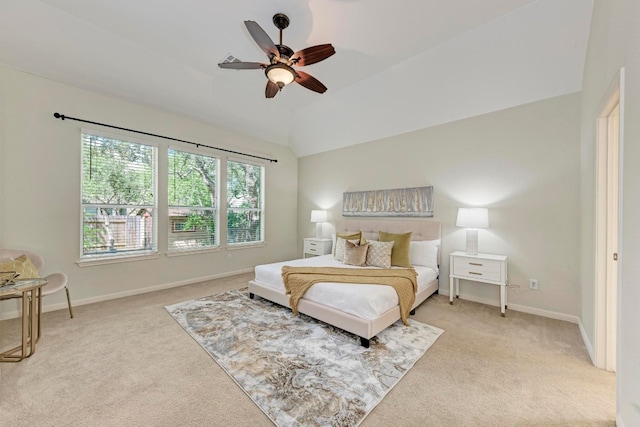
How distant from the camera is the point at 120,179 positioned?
12.4ft

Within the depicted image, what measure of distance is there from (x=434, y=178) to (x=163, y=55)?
13.9ft

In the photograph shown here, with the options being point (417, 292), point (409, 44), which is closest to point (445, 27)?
point (409, 44)

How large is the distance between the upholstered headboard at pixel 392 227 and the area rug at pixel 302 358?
61.4 inches

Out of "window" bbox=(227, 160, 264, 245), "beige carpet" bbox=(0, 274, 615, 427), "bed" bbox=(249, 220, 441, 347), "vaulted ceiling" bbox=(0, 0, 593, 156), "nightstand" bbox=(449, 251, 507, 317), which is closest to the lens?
"beige carpet" bbox=(0, 274, 615, 427)

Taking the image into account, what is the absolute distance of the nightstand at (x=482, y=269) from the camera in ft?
10.3

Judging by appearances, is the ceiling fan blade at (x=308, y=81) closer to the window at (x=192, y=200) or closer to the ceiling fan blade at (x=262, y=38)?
the ceiling fan blade at (x=262, y=38)

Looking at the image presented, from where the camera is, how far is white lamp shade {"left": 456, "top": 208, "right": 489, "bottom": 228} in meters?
3.33

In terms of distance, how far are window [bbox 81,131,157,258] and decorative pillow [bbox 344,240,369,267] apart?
3.10m

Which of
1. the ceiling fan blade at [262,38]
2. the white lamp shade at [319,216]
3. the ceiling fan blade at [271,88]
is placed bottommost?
the white lamp shade at [319,216]

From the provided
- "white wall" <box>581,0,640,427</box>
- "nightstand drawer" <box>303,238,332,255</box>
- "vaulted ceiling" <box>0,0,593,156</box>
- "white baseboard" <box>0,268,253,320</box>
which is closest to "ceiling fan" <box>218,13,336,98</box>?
"vaulted ceiling" <box>0,0,593,156</box>

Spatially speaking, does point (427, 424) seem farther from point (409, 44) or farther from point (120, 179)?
point (120, 179)

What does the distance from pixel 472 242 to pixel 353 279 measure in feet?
6.01

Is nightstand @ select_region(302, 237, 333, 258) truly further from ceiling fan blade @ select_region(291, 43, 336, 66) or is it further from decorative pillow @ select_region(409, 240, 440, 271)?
ceiling fan blade @ select_region(291, 43, 336, 66)

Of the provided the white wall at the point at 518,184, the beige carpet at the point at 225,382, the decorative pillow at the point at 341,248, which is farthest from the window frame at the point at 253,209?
the white wall at the point at 518,184
